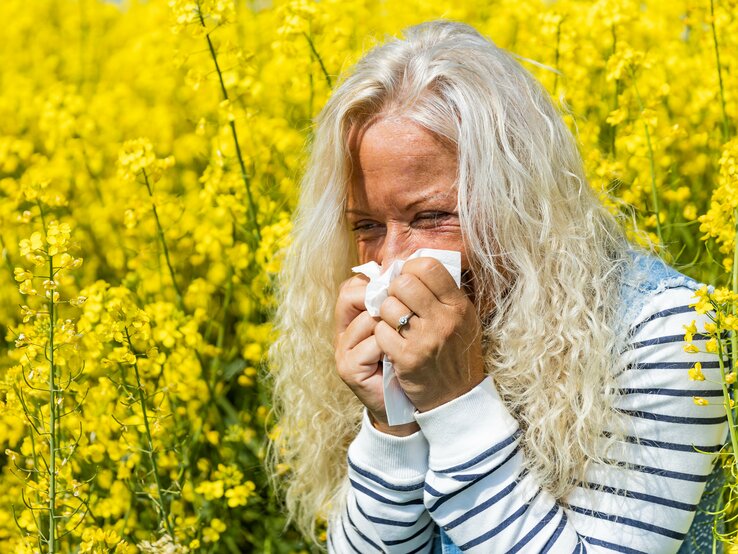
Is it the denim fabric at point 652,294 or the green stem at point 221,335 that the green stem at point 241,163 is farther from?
the denim fabric at point 652,294

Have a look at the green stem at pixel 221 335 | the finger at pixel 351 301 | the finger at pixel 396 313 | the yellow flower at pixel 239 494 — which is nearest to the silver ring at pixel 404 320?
the finger at pixel 396 313

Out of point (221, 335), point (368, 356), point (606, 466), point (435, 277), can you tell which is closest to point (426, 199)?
point (435, 277)

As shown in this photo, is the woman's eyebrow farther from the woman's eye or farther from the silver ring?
the silver ring

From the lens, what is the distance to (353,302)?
60.3 inches

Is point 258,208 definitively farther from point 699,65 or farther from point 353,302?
point 699,65

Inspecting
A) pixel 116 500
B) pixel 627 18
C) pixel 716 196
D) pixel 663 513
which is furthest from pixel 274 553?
pixel 627 18

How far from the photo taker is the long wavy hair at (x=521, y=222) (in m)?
1.47

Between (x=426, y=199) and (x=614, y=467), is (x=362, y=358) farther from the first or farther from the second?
(x=614, y=467)

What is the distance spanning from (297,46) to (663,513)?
1458 millimetres

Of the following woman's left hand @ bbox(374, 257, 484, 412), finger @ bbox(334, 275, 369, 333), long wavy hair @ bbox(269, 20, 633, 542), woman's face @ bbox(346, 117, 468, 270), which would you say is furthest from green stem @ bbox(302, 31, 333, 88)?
woman's left hand @ bbox(374, 257, 484, 412)

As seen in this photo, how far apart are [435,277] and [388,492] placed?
345 mm

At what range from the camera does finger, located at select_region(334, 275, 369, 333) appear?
1.52m

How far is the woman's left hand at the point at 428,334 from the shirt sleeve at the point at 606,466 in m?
0.03

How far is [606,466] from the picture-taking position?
1.45 meters
